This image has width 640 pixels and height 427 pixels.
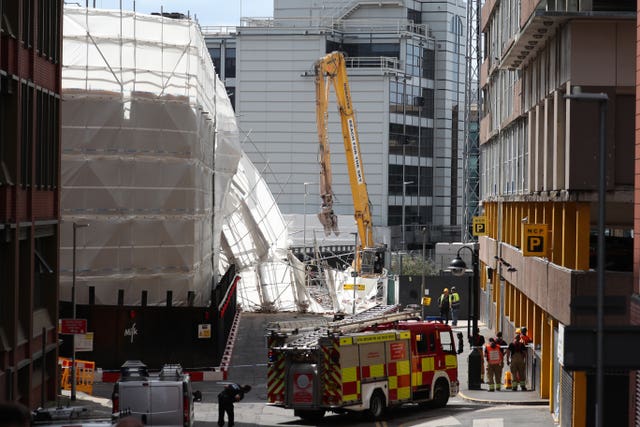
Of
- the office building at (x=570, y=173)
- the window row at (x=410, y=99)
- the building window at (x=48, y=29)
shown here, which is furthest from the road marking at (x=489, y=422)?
the window row at (x=410, y=99)

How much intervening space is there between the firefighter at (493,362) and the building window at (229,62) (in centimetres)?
8476

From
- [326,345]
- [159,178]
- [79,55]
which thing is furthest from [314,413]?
[79,55]

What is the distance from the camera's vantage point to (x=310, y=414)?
29719mm

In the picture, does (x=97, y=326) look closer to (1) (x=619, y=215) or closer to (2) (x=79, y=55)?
(2) (x=79, y=55)

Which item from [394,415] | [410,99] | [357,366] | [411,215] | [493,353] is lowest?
[394,415]

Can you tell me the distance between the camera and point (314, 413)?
1166 inches

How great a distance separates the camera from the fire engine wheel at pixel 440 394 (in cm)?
3180

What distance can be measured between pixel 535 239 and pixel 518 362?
200 inches

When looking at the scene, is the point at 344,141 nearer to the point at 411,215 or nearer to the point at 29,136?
the point at 29,136

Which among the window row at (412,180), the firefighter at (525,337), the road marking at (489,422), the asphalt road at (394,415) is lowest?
the asphalt road at (394,415)

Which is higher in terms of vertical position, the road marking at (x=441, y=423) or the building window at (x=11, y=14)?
the building window at (x=11, y=14)

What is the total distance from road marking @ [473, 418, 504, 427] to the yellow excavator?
39413mm

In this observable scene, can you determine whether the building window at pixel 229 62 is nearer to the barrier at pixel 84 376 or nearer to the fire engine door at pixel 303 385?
the barrier at pixel 84 376

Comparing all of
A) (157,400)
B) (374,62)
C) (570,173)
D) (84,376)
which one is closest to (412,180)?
(374,62)
